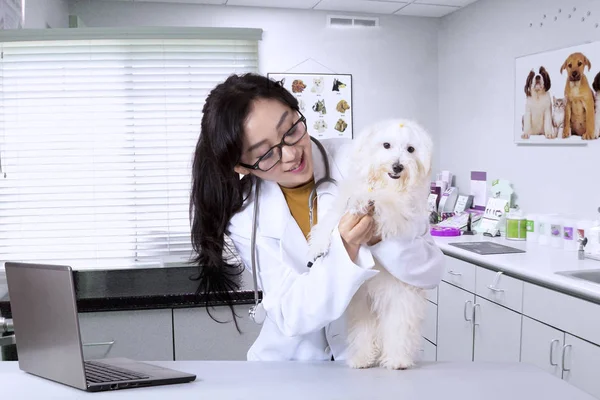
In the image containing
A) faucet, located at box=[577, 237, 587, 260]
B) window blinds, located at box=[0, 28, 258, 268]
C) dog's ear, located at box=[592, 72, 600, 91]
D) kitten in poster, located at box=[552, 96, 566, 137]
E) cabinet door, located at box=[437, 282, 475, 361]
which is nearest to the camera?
faucet, located at box=[577, 237, 587, 260]

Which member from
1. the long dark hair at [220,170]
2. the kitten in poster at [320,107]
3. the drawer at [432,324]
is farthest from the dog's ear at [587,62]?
the long dark hair at [220,170]

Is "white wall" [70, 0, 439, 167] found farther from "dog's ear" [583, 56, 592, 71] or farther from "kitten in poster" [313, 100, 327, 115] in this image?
"dog's ear" [583, 56, 592, 71]

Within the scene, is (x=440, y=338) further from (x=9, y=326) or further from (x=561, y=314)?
(x=9, y=326)

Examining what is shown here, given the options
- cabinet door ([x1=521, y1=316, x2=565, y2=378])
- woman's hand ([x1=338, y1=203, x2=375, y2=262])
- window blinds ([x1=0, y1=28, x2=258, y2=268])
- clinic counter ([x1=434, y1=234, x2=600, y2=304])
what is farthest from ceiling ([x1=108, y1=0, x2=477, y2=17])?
woman's hand ([x1=338, y1=203, x2=375, y2=262])

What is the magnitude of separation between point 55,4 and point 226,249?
300 centimetres

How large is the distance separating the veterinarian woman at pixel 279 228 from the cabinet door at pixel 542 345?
1344 millimetres

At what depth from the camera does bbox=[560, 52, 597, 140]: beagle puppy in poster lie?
9.93 feet

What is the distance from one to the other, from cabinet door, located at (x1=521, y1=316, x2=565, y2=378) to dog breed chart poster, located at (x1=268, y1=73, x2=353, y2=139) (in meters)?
2.14

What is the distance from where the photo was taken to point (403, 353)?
4.32 feet

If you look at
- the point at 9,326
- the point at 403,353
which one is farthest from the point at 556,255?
the point at 9,326

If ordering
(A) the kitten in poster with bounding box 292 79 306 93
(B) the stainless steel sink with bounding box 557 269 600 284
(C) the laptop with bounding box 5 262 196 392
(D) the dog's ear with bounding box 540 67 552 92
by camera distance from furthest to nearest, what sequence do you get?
(A) the kitten in poster with bounding box 292 79 306 93
(D) the dog's ear with bounding box 540 67 552 92
(B) the stainless steel sink with bounding box 557 269 600 284
(C) the laptop with bounding box 5 262 196 392

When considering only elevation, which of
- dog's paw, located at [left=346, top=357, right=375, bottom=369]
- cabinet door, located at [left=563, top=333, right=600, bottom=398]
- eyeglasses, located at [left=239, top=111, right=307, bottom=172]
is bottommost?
cabinet door, located at [left=563, top=333, right=600, bottom=398]

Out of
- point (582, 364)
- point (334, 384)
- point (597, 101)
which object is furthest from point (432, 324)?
point (334, 384)

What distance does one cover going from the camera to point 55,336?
1.12 metres
